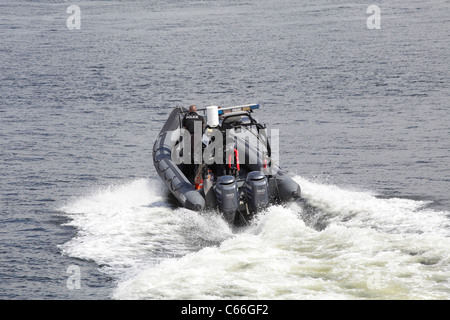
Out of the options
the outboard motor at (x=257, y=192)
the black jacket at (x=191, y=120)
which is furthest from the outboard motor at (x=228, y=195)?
the black jacket at (x=191, y=120)

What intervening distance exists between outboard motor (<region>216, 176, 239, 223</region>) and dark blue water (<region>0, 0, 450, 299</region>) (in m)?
0.36

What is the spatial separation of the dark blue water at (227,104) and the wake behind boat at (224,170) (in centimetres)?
38

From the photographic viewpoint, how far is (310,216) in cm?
1123

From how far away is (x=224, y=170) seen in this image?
11734 mm

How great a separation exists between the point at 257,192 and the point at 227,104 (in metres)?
11.0

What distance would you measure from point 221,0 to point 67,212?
3742 cm

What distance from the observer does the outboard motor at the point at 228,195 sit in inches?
421
